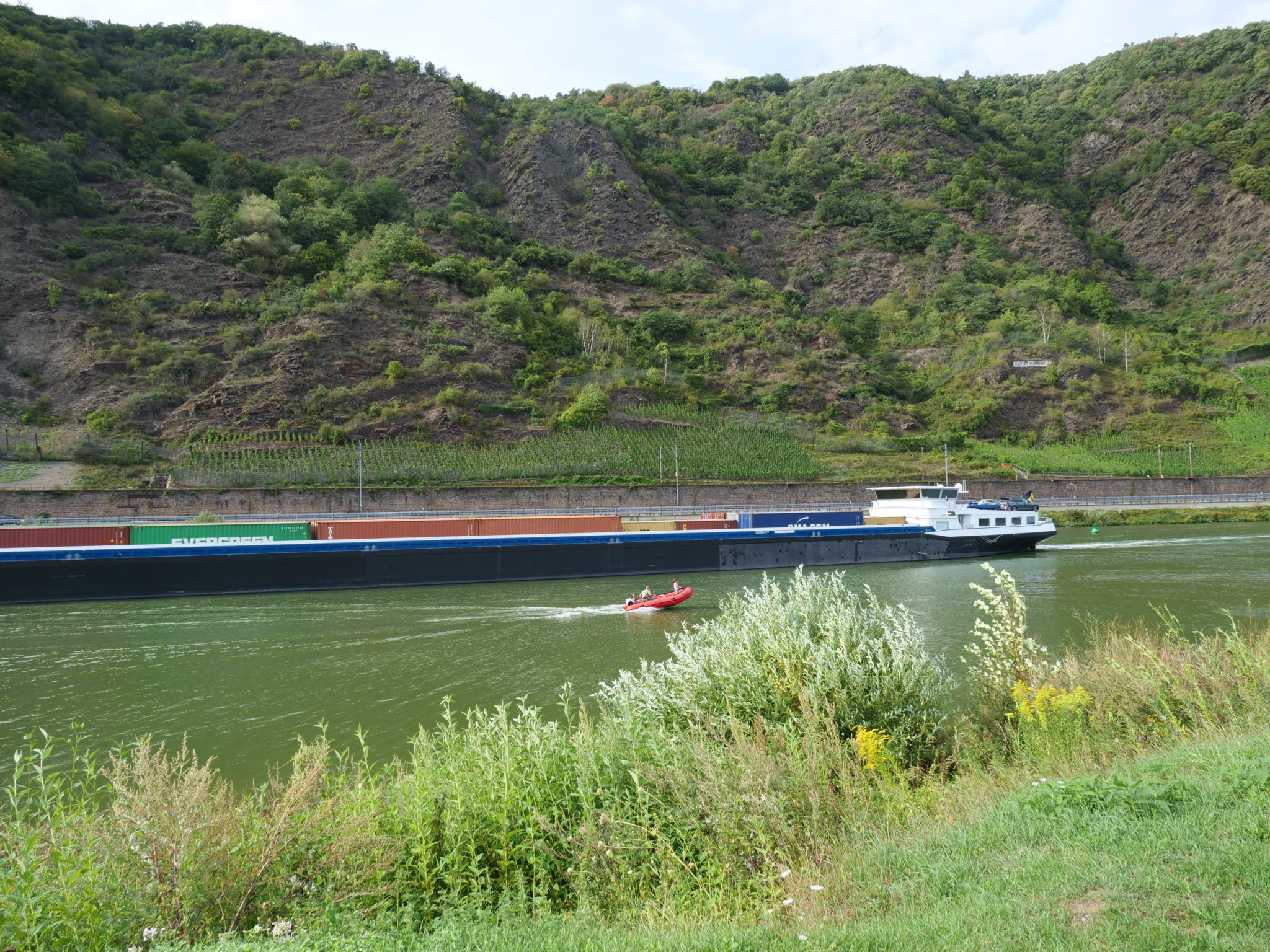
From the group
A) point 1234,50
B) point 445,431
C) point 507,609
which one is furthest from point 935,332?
point 1234,50

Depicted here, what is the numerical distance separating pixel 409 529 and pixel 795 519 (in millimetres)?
18264

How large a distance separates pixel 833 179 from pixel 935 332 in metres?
43.7

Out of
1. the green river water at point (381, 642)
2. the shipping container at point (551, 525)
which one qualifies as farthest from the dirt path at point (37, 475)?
the shipping container at point (551, 525)

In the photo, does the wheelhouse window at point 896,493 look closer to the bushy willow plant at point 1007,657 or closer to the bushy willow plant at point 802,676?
the bushy willow plant at point 1007,657

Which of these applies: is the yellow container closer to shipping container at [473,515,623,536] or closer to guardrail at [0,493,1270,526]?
shipping container at [473,515,623,536]

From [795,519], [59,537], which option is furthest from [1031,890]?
[59,537]

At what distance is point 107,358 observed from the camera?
1972 inches

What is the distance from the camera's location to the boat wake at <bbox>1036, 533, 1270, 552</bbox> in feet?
120

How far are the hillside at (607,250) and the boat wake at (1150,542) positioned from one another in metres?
22.7

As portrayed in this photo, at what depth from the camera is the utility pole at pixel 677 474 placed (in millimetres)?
48312

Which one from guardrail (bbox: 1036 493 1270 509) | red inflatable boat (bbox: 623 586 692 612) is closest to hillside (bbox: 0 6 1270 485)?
guardrail (bbox: 1036 493 1270 509)

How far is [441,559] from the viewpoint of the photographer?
29.4 meters

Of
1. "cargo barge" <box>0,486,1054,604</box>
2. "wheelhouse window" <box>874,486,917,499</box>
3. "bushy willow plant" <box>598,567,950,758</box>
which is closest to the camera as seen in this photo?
"bushy willow plant" <box>598,567,950,758</box>

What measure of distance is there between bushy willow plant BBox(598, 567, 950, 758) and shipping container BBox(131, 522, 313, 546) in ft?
83.0
